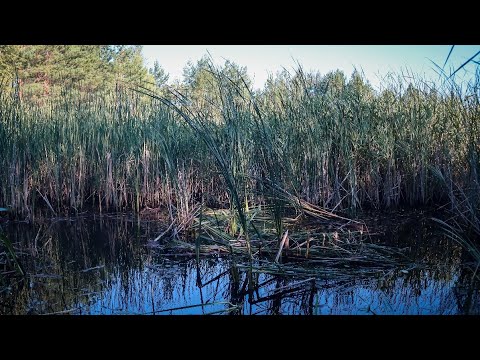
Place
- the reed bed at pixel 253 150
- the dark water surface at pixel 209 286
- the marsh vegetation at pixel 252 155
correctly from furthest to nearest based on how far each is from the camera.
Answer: the reed bed at pixel 253 150
the marsh vegetation at pixel 252 155
the dark water surface at pixel 209 286

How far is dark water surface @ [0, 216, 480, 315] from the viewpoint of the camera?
1.51m

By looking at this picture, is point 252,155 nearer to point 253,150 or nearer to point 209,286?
point 253,150

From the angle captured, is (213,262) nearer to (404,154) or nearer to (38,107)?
(404,154)

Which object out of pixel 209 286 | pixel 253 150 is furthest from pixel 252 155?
pixel 209 286

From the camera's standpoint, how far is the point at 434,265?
76.1 inches

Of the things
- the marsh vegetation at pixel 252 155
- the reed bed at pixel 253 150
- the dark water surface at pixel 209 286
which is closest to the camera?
the dark water surface at pixel 209 286

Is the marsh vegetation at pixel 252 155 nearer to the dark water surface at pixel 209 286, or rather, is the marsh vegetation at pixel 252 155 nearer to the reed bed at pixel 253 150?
the reed bed at pixel 253 150

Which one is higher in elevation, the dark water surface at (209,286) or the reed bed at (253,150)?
the reed bed at (253,150)

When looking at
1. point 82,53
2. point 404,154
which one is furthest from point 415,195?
point 82,53

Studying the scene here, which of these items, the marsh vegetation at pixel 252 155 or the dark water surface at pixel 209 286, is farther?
the marsh vegetation at pixel 252 155

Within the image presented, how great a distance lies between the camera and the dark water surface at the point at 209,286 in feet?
4.96

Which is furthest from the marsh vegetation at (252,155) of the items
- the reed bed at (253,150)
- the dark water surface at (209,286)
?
the dark water surface at (209,286)

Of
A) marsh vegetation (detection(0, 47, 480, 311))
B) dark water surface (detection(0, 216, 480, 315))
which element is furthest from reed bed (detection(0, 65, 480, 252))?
dark water surface (detection(0, 216, 480, 315))
